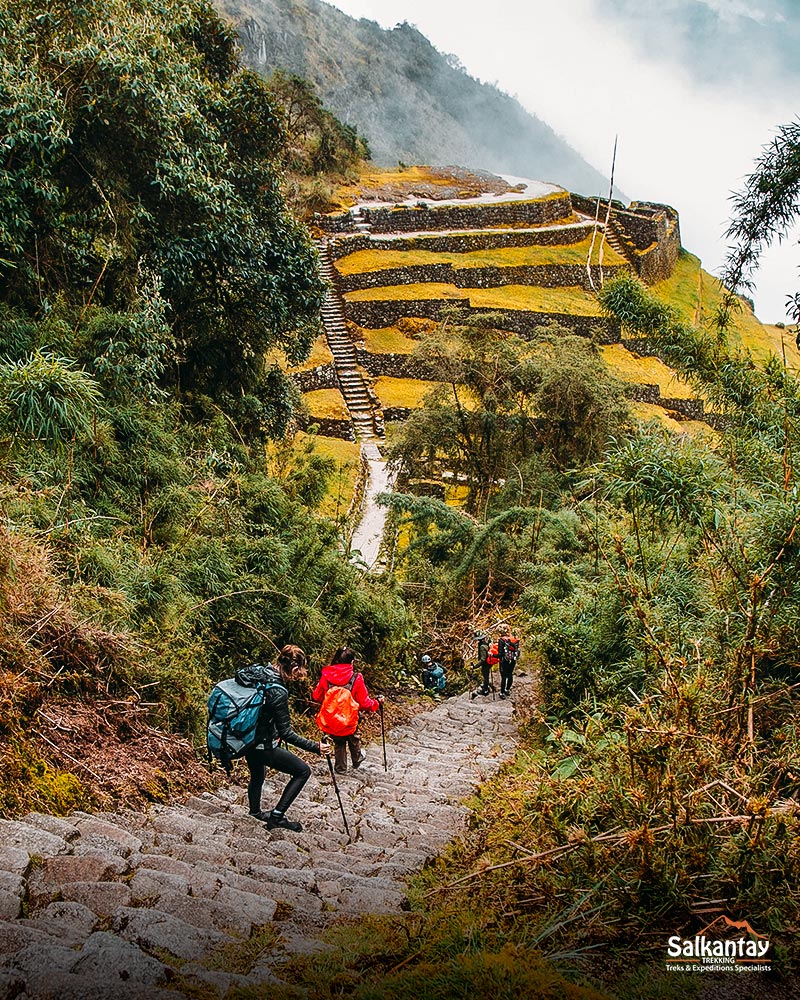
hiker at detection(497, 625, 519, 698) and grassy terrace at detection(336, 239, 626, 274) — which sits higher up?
grassy terrace at detection(336, 239, 626, 274)

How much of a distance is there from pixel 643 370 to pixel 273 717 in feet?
97.0

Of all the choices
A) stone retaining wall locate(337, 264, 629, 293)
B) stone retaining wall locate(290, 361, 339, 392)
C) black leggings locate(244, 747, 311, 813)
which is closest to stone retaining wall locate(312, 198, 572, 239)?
stone retaining wall locate(337, 264, 629, 293)

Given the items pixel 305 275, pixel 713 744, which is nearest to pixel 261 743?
pixel 713 744

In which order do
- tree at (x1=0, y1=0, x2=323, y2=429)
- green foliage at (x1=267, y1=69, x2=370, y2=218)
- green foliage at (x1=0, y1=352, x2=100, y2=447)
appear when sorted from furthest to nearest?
1. green foliage at (x1=267, y1=69, x2=370, y2=218)
2. tree at (x1=0, y1=0, x2=323, y2=429)
3. green foliage at (x1=0, y1=352, x2=100, y2=447)

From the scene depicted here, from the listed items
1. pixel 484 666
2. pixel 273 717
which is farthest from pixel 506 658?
pixel 273 717

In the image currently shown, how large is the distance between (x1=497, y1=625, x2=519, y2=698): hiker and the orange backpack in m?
6.39

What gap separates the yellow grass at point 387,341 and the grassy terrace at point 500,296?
1651mm

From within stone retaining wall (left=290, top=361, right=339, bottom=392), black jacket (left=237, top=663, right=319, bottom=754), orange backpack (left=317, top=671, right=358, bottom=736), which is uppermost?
stone retaining wall (left=290, top=361, right=339, bottom=392)

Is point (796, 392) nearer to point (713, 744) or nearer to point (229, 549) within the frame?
point (713, 744)

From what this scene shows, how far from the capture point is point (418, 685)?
13.7 metres

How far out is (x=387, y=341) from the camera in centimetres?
3127

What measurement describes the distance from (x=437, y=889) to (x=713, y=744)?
1697 mm

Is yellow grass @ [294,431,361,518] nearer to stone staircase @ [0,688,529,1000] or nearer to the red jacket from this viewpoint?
the red jacket

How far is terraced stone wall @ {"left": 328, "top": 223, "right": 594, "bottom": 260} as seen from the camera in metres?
37.2
